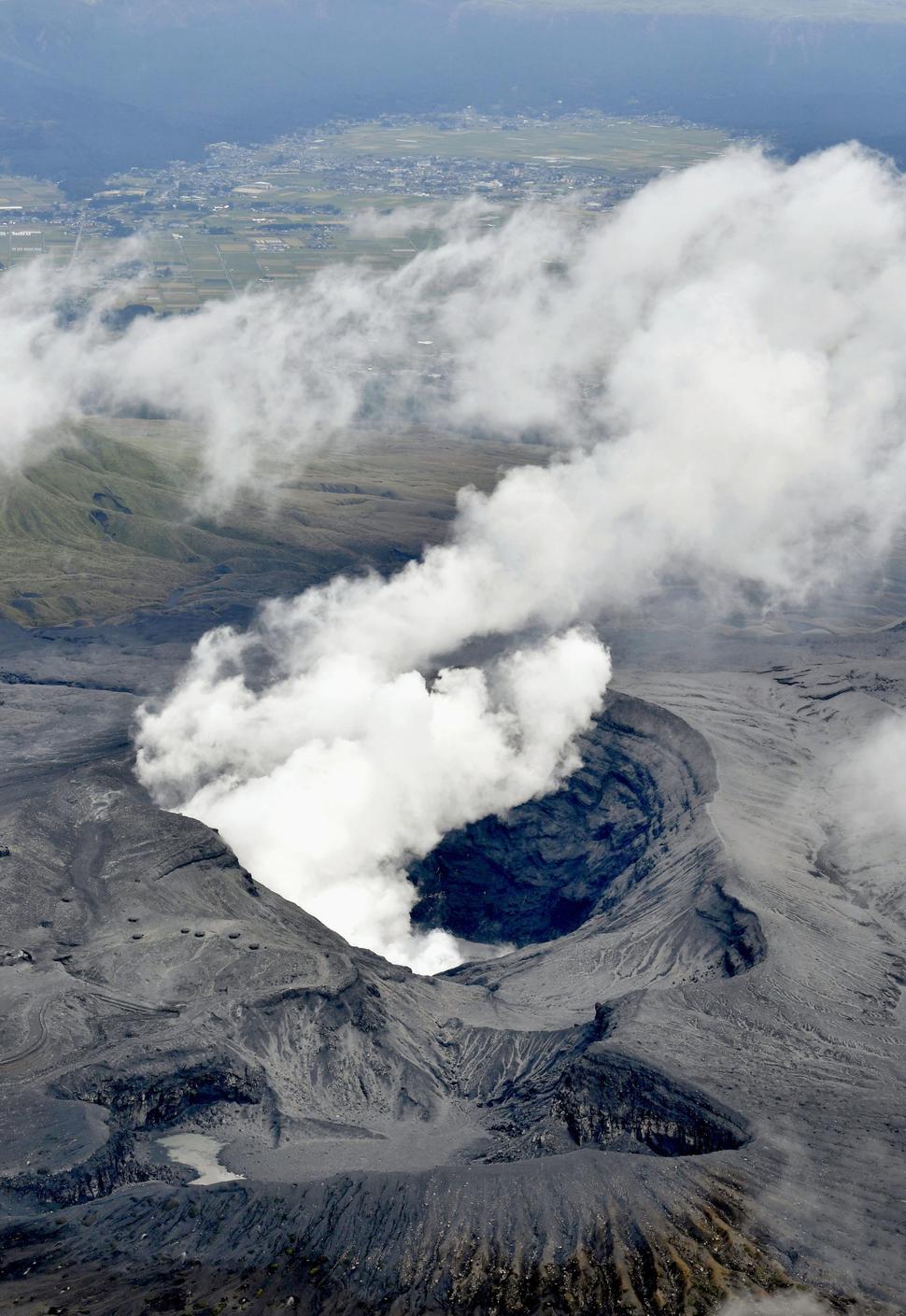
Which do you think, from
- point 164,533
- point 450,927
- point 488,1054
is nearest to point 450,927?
point 450,927

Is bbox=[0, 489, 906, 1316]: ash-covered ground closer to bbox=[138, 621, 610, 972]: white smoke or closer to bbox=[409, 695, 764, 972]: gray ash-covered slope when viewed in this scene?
bbox=[409, 695, 764, 972]: gray ash-covered slope

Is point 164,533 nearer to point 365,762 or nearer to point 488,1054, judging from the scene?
point 365,762

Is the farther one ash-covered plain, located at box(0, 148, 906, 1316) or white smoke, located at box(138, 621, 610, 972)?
white smoke, located at box(138, 621, 610, 972)

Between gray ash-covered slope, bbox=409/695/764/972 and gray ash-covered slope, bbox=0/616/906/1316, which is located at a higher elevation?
gray ash-covered slope, bbox=0/616/906/1316

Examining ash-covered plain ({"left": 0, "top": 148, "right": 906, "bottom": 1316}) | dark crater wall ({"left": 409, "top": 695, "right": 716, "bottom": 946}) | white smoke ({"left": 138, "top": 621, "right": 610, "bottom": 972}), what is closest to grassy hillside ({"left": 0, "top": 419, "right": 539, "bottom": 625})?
ash-covered plain ({"left": 0, "top": 148, "right": 906, "bottom": 1316})

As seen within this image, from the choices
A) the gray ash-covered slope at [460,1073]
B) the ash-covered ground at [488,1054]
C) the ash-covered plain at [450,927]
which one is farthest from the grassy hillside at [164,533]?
the gray ash-covered slope at [460,1073]

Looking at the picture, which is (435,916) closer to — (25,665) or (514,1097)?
(514,1097)
